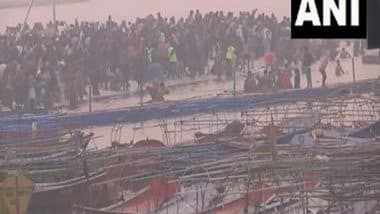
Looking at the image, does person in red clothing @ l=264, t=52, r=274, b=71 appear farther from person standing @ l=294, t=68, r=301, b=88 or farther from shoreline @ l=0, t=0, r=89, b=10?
shoreline @ l=0, t=0, r=89, b=10

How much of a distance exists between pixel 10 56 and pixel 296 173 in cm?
131

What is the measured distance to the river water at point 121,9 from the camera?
10.0ft

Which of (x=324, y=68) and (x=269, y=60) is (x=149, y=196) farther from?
(x=324, y=68)

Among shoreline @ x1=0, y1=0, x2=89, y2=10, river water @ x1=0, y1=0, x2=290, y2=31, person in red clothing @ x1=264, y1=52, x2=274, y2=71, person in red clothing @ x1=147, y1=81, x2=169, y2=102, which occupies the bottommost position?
person in red clothing @ x1=147, y1=81, x2=169, y2=102

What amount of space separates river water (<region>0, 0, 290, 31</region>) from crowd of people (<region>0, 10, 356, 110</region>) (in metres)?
0.03

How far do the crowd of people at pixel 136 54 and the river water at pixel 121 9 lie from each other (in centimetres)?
3

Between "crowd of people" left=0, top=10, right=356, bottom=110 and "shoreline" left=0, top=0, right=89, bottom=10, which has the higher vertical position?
"shoreline" left=0, top=0, right=89, bottom=10

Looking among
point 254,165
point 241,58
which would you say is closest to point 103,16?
point 241,58

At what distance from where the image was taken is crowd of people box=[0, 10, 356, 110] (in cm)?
309

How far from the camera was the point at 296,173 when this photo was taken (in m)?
3.10

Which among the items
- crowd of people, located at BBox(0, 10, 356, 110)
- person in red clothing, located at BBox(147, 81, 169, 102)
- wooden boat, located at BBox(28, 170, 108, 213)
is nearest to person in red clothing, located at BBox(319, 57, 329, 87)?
crowd of people, located at BBox(0, 10, 356, 110)

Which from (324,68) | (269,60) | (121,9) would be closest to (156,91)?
(121,9)

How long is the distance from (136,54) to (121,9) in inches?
7.8

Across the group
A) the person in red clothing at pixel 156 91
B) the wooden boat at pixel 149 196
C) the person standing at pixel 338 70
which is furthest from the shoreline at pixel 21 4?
the person standing at pixel 338 70
